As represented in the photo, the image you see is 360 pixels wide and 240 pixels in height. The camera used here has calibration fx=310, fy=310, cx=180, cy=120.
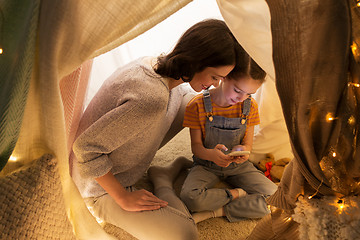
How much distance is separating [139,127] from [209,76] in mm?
298

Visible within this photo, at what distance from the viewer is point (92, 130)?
96 cm

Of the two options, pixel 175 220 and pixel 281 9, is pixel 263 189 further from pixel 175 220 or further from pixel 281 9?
pixel 281 9

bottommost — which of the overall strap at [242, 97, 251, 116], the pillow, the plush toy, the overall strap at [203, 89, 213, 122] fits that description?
the plush toy

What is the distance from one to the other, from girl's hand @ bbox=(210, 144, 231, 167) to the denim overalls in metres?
0.07

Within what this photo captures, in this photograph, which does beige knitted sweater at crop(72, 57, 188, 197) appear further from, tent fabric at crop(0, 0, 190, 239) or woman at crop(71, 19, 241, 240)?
tent fabric at crop(0, 0, 190, 239)

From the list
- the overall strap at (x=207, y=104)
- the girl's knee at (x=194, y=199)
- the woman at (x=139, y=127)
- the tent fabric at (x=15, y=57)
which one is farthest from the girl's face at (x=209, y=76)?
the tent fabric at (x=15, y=57)

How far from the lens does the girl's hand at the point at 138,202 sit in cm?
111

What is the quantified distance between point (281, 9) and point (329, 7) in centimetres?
9

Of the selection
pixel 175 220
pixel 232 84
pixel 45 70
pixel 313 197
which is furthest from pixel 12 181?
pixel 232 84

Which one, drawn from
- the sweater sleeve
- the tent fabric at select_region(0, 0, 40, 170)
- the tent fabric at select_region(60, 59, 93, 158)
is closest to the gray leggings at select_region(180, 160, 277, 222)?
the sweater sleeve

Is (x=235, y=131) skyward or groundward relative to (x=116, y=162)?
groundward

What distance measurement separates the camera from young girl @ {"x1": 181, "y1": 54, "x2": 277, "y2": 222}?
4.23 feet

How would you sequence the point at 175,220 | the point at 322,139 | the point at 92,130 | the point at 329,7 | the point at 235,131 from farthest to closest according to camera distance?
the point at 235,131
the point at 175,220
the point at 92,130
the point at 322,139
the point at 329,7

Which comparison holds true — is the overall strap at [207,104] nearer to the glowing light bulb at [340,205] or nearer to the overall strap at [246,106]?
the overall strap at [246,106]
